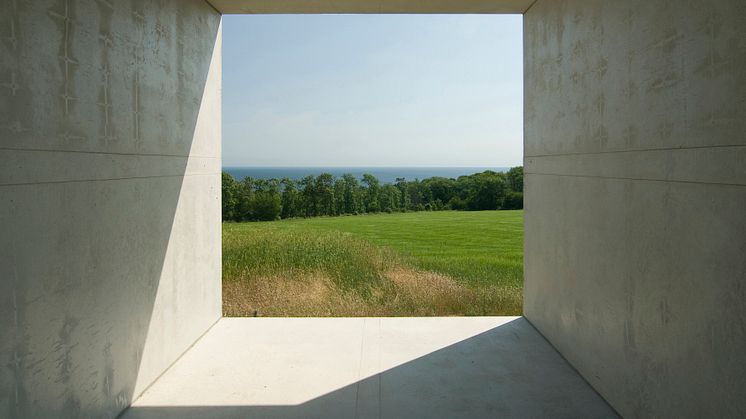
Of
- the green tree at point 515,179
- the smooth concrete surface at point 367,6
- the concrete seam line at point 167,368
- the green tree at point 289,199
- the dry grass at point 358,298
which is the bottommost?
the dry grass at point 358,298

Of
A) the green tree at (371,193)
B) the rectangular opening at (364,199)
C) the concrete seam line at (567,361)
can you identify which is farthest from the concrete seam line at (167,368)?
the green tree at (371,193)

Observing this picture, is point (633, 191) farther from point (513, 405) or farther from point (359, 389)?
point (359, 389)

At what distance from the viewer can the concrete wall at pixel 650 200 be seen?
7.46 feet

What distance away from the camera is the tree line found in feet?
71.2

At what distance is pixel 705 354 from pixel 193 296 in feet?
13.5

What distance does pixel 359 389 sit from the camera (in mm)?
3852

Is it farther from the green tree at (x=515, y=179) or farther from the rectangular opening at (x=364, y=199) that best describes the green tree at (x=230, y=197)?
the green tree at (x=515, y=179)

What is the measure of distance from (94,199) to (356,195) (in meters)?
23.2

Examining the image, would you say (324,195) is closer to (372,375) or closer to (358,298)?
(358,298)

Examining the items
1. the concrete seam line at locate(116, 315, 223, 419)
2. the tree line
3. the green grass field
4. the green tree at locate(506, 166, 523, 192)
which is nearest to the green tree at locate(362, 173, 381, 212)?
the tree line

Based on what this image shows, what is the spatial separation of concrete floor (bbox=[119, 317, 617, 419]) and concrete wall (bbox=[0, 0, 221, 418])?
0.39 m

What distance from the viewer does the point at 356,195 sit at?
1032 inches

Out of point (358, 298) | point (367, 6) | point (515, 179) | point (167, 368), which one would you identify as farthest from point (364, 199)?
point (167, 368)

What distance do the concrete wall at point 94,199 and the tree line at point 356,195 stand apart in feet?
53.6
